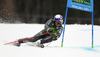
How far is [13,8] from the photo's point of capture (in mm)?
24094

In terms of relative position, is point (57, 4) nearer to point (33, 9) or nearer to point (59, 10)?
point (59, 10)

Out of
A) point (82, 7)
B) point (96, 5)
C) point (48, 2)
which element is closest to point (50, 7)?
point (48, 2)

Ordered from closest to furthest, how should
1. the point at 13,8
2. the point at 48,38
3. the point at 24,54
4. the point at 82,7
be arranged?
the point at 24,54
the point at 48,38
the point at 82,7
the point at 13,8

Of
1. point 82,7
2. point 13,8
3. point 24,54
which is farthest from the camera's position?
point 13,8

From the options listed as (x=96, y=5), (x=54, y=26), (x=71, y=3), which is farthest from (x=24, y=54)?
(x=96, y=5)

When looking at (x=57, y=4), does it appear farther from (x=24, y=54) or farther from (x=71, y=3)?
(x=24, y=54)

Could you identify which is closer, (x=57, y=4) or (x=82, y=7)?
(x=82, y=7)

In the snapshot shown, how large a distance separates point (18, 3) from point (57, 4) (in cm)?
A: 562

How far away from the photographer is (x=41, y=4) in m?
25.1

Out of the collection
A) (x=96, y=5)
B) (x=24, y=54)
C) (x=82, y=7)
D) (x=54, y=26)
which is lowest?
(x=24, y=54)

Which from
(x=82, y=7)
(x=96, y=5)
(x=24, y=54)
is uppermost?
(x=96, y=5)

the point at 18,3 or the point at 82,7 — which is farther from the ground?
the point at 18,3

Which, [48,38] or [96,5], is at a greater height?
[96,5]

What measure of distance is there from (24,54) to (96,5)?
22.7 meters
